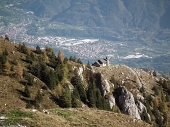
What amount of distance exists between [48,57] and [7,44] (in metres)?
20.2

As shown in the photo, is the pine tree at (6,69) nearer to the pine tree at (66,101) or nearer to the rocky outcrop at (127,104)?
the pine tree at (66,101)

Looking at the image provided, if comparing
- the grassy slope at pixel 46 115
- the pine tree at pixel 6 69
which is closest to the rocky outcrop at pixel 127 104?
the grassy slope at pixel 46 115

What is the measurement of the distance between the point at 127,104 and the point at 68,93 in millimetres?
45800

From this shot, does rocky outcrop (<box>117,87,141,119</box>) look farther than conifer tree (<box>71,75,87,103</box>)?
Yes

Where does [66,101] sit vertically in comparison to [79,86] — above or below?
below

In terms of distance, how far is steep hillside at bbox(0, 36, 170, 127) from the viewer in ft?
153

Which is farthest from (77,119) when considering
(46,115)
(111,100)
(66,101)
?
(111,100)

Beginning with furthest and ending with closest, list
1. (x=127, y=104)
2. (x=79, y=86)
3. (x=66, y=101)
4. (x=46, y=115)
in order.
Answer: (x=127, y=104), (x=79, y=86), (x=66, y=101), (x=46, y=115)

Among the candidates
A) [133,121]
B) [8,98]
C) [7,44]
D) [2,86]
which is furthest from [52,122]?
[7,44]

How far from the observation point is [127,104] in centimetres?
11138

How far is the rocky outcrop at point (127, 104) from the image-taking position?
111 metres

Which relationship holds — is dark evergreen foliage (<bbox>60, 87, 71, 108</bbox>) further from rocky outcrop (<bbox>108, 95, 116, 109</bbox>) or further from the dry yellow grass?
rocky outcrop (<bbox>108, 95, 116, 109</bbox>)

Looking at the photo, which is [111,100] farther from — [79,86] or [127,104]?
[79,86]

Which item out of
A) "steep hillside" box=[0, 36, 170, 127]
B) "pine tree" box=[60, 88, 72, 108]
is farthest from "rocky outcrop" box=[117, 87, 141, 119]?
"pine tree" box=[60, 88, 72, 108]
